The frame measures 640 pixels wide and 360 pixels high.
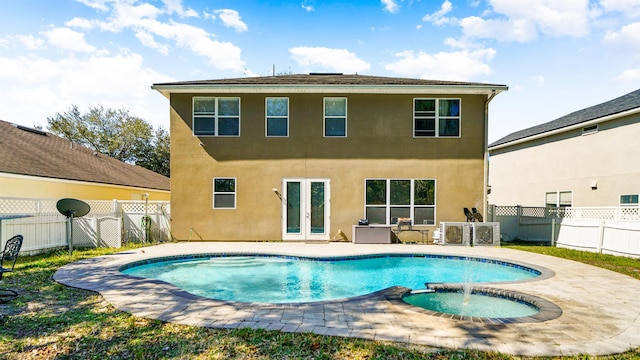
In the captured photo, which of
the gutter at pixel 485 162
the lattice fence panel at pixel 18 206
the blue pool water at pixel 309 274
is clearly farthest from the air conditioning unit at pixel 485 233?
the lattice fence panel at pixel 18 206

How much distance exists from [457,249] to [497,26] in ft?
30.3

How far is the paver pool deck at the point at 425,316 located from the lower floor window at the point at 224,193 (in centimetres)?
494

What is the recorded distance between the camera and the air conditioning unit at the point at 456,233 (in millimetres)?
10844

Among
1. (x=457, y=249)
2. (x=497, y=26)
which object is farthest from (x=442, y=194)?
(x=497, y=26)

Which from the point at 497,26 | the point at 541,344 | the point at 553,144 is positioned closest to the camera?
the point at 541,344

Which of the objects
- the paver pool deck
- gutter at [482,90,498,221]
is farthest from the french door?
the paver pool deck

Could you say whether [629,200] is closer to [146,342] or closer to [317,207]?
[317,207]

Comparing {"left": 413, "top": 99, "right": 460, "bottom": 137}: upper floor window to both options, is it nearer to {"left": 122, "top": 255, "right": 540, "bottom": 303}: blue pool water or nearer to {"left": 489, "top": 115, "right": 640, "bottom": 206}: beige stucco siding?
{"left": 122, "top": 255, "right": 540, "bottom": 303}: blue pool water

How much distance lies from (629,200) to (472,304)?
11728 millimetres

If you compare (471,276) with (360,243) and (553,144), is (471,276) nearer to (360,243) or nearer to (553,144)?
(360,243)

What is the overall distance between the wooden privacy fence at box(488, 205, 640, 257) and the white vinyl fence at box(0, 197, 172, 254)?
1233 centimetres

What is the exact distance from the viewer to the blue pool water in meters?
6.39

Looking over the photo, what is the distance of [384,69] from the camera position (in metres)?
17.7

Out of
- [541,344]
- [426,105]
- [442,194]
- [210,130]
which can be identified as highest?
[426,105]
